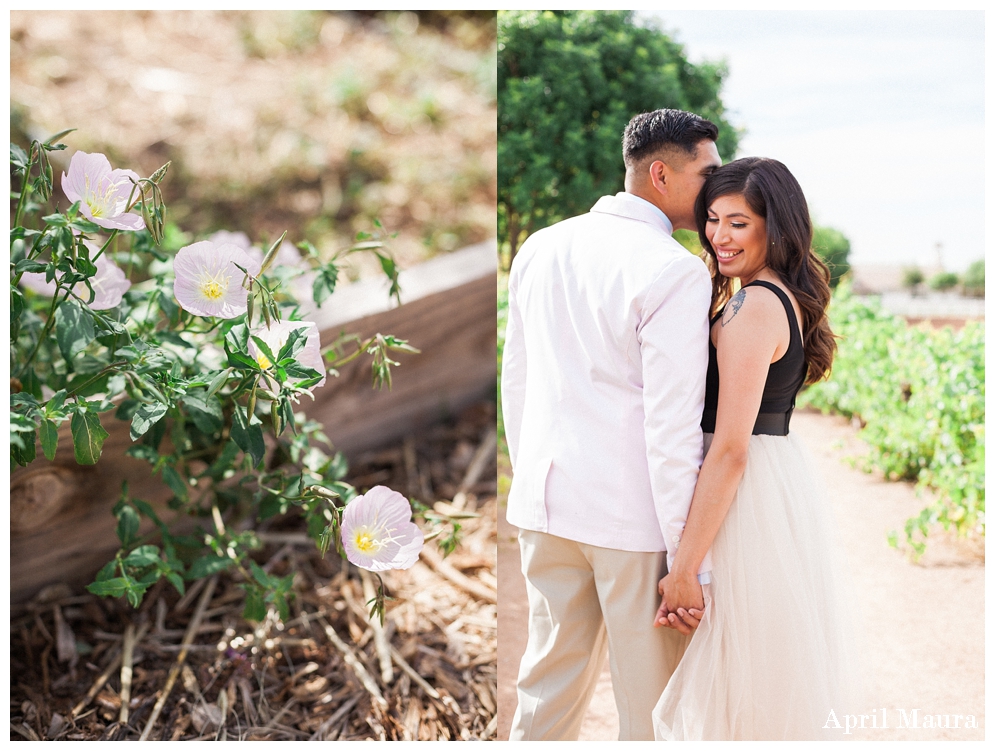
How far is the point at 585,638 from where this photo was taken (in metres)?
1.57

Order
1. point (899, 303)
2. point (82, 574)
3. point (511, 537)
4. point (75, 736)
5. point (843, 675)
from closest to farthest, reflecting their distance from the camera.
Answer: point (843, 675) → point (75, 736) → point (511, 537) → point (82, 574) → point (899, 303)

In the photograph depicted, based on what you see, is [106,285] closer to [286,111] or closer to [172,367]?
[172,367]

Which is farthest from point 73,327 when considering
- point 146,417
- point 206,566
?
point 206,566

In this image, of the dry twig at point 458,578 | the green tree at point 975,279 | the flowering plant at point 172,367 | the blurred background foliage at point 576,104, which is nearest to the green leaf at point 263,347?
the flowering plant at point 172,367

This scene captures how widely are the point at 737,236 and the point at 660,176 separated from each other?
0.19 metres

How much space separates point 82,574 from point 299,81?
8.92ft

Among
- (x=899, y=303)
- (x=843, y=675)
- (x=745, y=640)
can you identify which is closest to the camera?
(x=745, y=640)

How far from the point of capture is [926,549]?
2.23 metres

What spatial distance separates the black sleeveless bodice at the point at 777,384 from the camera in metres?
1.45

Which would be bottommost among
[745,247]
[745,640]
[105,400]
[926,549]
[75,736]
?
[75,736]

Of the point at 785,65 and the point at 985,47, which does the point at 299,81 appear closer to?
the point at 785,65

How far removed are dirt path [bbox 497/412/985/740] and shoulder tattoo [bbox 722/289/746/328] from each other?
0.72 m

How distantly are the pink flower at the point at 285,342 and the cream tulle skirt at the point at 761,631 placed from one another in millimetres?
740

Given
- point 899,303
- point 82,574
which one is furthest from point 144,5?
point 899,303
